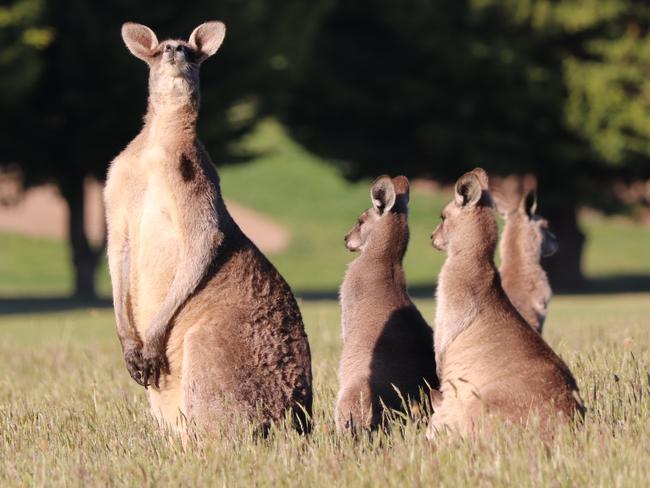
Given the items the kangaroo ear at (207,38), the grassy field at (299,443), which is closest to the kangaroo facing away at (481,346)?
the grassy field at (299,443)

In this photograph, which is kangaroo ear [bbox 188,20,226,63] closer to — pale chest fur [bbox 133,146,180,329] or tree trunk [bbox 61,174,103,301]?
pale chest fur [bbox 133,146,180,329]

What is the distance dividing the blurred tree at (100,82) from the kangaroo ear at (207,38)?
16180 mm

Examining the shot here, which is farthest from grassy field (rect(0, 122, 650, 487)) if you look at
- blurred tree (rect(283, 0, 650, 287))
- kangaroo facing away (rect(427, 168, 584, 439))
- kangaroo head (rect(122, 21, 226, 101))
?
blurred tree (rect(283, 0, 650, 287))

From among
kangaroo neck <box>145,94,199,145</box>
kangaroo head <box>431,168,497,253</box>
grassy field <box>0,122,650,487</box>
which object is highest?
kangaroo neck <box>145,94,199,145</box>

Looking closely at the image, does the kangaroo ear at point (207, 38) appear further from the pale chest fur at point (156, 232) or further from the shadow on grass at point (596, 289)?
the shadow on grass at point (596, 289)

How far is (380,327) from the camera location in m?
7.41

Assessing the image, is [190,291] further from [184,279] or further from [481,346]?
[481,346]

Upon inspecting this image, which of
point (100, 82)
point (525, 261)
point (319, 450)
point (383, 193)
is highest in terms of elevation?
point (100, 82)

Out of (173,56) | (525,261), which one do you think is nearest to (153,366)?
(173,56)

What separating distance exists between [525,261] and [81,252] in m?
18.4

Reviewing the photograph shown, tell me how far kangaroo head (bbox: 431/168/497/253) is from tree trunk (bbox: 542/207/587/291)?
874 inches

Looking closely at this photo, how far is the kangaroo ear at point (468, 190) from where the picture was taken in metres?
6.96

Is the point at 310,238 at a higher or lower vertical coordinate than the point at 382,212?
lower

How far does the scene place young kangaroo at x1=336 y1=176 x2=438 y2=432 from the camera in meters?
6.98
